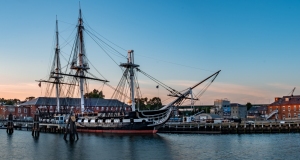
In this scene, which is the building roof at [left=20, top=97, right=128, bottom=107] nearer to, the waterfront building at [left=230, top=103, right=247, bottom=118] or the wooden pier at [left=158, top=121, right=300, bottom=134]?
the wooden pier at [left=158, top=121, right=300, bottom=134]

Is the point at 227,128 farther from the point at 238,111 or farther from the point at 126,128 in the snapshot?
the point at 238,111

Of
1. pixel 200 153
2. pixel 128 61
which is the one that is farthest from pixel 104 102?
pixel 200 153

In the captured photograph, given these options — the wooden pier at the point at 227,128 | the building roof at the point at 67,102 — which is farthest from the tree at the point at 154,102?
the wooden pier at the point at 227,128

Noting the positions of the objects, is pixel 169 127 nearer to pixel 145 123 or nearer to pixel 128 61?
pixel 145 123

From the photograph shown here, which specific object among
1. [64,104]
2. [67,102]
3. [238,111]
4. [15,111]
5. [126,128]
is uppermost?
[67,102]

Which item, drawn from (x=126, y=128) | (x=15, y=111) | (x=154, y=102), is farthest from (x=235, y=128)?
(x=154, y=102)

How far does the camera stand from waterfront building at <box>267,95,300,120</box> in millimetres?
118438

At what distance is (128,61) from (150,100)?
360 ft

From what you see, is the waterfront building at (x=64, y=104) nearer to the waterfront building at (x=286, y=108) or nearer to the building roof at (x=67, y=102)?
the building roof at (x=67, y=102)

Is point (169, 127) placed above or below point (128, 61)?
below

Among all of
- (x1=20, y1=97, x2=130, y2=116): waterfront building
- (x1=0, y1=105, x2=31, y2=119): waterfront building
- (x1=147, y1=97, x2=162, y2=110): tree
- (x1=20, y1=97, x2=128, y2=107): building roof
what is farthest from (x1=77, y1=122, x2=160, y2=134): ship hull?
(x1=147, y1=97, x2=162, y2=110): tree

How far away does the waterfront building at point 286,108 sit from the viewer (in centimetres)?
11844

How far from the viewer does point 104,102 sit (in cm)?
15638

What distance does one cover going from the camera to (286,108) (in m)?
121
